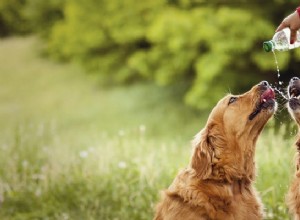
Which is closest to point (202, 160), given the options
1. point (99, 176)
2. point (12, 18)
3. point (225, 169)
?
point (225, 169)

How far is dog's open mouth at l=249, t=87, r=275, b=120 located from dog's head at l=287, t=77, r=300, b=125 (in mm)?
154

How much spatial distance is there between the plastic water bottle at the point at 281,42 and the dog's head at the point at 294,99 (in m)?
0.26

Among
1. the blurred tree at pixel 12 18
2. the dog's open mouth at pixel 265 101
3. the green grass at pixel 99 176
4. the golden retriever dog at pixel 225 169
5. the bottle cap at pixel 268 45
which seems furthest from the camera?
the blurred tree at pixel 12 18

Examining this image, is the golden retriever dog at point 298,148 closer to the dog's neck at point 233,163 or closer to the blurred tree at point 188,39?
the dog's neck at point 233,163

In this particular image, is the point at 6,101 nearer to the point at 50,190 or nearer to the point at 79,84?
the point at 79,84

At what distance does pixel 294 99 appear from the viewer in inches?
163

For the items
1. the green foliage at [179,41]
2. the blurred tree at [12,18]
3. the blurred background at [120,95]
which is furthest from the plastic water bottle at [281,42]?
the blurred tree at [12,18]

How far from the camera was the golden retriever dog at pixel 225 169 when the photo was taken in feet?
12.8

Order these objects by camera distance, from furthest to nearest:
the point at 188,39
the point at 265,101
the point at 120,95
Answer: the point at 120,95 < the point at 188,39 < the point at 265,101

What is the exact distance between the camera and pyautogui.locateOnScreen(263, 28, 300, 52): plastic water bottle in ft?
13.7

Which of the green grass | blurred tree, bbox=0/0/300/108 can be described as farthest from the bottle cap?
blurred tree, bbox=0/0/300/108

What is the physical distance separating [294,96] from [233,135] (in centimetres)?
52

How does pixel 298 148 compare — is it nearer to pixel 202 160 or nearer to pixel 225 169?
pixel 225 169

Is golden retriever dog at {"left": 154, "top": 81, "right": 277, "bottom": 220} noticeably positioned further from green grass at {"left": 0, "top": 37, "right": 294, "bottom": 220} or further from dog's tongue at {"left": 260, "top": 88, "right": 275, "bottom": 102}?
green grass at {"left": 0, "top": 37, "right": 294, "bottom": 220}
